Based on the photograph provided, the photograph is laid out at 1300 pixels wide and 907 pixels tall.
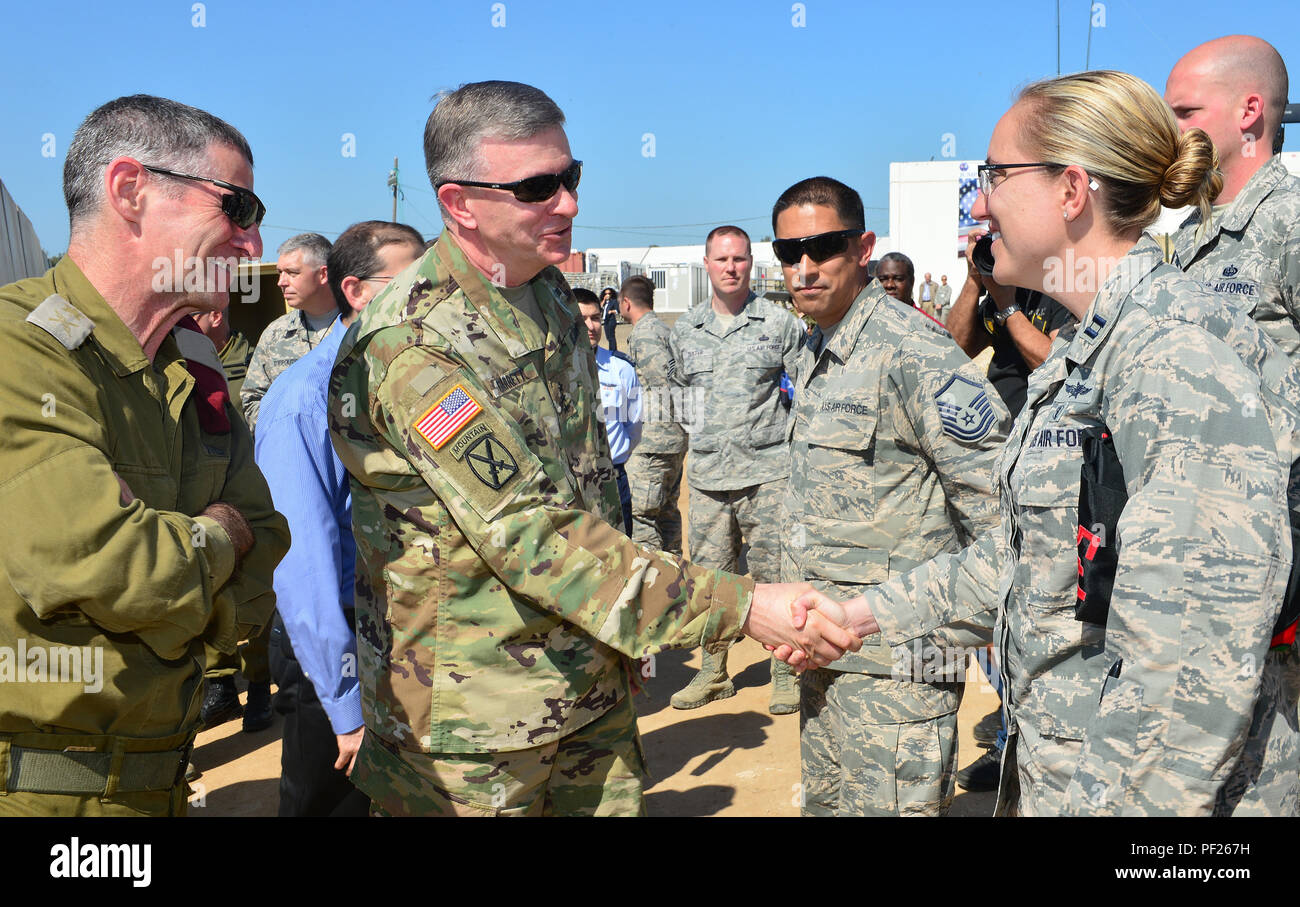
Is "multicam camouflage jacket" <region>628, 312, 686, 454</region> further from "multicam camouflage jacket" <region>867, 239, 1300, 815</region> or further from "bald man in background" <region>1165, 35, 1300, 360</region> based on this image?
"multicam camouflage jacket" <region>867, 239, 1300, 815</region>

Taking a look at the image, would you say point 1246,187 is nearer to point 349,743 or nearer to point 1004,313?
point 1004,313

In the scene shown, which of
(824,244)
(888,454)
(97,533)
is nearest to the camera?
(97,533)

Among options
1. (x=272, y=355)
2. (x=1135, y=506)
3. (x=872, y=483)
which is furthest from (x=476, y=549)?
(x=272, y=355)

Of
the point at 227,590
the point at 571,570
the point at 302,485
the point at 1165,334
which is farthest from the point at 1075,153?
the point at 302,485

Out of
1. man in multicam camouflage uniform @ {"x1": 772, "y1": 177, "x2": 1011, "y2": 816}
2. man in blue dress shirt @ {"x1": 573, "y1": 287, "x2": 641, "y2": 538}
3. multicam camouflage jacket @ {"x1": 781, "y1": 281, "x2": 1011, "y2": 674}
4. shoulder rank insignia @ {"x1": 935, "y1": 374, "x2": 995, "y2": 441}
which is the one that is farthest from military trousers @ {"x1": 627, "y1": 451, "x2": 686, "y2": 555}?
shoulder rank insignia @ {"x1": 935, "y1": 374, "x2": 995, "y2": 441}

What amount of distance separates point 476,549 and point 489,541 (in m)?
0.06

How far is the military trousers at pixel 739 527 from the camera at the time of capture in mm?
6207

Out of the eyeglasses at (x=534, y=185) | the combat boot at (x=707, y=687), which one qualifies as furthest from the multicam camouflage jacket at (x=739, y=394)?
the eyeglasses at (x=534, y=185)

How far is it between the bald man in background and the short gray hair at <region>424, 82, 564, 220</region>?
96.4 inches

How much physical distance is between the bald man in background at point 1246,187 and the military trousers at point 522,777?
267cm

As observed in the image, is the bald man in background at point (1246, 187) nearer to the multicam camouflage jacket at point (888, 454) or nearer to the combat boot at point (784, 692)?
the multicam camouflage jacket at point (888, 454)

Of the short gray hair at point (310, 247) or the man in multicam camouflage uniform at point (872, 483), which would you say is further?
the short gray hair at point (310, 247)

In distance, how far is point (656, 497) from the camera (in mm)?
7070
